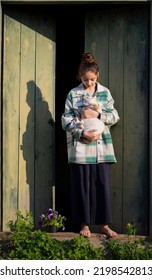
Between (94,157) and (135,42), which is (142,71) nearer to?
(135,42)

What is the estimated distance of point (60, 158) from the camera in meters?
7.85

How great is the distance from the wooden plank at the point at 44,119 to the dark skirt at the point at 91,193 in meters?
0.53

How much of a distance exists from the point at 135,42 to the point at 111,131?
92 centimetres

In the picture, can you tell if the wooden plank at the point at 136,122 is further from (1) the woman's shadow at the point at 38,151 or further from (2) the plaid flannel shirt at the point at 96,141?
(1) the woman's shadow at the point at 38,151

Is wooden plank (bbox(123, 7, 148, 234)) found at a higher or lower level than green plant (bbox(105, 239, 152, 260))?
higher

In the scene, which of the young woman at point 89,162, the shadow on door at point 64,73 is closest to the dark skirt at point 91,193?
the young woman at point 89,162

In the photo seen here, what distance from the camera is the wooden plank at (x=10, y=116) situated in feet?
17.8

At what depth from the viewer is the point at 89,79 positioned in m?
5.16

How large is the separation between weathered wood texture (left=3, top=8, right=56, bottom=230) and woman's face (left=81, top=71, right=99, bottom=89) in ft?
1.87

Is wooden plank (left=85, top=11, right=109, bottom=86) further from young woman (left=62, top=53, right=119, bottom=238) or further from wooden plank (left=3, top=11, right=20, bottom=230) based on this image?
wooden plank (left=3, top=11, right=20, bottom=230)

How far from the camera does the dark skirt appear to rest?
16.7 ft

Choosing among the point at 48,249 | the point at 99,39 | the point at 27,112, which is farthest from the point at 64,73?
the point at 48,249

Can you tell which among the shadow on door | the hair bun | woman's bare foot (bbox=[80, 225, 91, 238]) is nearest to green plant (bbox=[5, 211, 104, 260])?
woman's bare foot (bbox=[80, 225, 91, 238])
